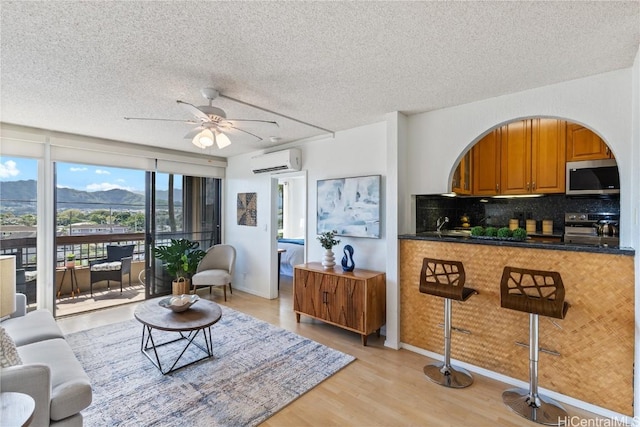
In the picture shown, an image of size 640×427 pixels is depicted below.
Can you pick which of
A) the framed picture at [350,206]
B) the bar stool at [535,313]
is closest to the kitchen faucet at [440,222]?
the framed picture at [350,206]

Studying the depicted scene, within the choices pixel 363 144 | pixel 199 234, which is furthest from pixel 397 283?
pixel 199 234

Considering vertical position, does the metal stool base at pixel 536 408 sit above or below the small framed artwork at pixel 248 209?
below

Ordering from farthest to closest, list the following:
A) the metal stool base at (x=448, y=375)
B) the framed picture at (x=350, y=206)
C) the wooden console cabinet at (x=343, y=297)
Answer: the framed picture at (x=350, y=206), the wooden console cabinet at (x=343, y=297), the metal stool base at (x=448, y=375)

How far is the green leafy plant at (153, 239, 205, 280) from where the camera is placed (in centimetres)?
462

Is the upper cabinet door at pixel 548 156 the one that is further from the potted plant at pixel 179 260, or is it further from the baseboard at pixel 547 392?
the potted plant at pixel 179 260

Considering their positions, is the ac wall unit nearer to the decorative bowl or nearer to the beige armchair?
the beige armchair

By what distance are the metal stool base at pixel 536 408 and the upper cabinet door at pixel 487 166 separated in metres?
2.59

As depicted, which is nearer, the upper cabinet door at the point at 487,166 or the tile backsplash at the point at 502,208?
the tile backsplash at the point at 502,208

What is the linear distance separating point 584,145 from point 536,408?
3049mm

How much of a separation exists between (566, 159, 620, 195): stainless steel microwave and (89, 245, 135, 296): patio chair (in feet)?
21.0

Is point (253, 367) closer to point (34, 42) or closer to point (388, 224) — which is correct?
point (388, 224)

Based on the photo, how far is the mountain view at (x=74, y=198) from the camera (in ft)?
11.9

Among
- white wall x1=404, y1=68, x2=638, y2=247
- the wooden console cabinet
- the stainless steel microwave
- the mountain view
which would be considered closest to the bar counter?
white wall x1=404, y1=68, x2=638, y2=247

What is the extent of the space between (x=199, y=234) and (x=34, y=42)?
13.2 feet
